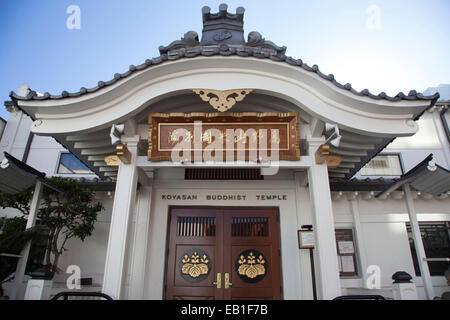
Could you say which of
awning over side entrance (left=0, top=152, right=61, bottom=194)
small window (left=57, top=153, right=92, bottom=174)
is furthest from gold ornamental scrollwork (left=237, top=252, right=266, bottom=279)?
small window (left=57, top=153, right=92, bottom=174)

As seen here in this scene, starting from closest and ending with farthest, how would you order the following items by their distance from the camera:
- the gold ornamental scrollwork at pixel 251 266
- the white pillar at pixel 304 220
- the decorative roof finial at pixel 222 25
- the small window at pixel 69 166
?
the white pillar at pixel 304 220 → the gold ornamental scrollwork at pixel 251 266 → the decorative roof finial at pixel 222 25 → the small window at pixel 69 166

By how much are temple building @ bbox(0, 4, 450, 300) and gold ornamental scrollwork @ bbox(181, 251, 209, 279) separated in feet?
0.09

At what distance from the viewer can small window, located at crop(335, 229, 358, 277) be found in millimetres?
7731

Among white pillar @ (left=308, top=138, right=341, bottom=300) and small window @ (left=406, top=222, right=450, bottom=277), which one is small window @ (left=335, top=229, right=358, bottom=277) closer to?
small window @ (left=406, top=222, right=450, bottom=277)

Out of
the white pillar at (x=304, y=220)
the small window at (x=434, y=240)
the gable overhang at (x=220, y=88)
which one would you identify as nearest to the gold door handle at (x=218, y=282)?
the white pillar at (x=304, y=220)

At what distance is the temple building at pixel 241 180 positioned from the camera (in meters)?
4.92

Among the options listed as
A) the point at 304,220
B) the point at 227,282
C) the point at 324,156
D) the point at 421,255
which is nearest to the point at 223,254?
the point at 227,282

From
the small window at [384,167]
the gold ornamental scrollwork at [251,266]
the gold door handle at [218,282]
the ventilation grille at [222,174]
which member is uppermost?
the small window at [384,167]

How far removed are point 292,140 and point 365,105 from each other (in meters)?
1.29

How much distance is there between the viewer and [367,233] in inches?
317

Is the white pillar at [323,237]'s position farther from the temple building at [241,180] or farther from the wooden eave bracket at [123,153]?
the wooden eave bracket at [123,153]

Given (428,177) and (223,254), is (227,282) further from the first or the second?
(428,177)

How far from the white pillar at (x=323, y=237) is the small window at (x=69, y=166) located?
30.7 ft

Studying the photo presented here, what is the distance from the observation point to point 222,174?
7051mm
